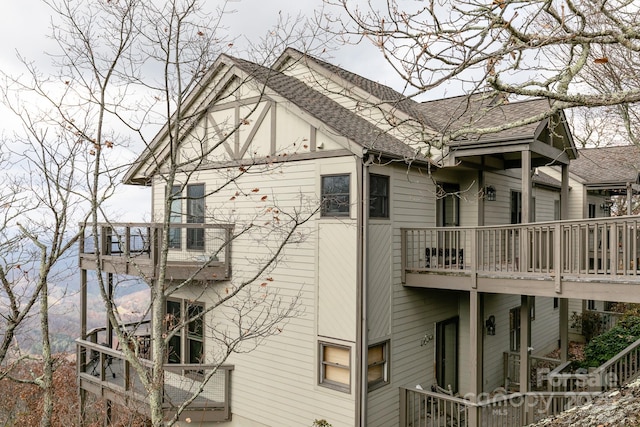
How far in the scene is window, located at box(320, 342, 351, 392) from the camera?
9.66 metres

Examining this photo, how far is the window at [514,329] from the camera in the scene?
1503 cm

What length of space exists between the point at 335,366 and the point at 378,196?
3920mm

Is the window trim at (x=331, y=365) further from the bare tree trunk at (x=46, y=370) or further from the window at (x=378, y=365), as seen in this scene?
the bare tree trunk at (x=46, y=370)

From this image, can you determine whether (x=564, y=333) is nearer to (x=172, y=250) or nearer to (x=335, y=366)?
(x=335, y=366)

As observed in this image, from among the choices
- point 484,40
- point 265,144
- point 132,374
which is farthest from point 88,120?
point 484,40

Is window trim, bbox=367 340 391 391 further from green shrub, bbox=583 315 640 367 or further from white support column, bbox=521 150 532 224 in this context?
green shrub, bbox=583 315 640 367

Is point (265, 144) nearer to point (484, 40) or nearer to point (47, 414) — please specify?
point (484, 40)

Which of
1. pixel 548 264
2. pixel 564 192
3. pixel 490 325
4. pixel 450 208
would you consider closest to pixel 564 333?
pixel 490 325

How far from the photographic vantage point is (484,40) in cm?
509

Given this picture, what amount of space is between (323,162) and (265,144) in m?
1.97

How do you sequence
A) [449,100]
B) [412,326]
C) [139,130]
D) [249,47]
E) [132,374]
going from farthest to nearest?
[449,100], [132,374], [412,326], [249,47], [139,130]

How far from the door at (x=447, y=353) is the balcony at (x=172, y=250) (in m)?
5.98

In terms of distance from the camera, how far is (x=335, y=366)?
9.85 metres

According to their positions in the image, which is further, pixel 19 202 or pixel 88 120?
pixel 19 202
